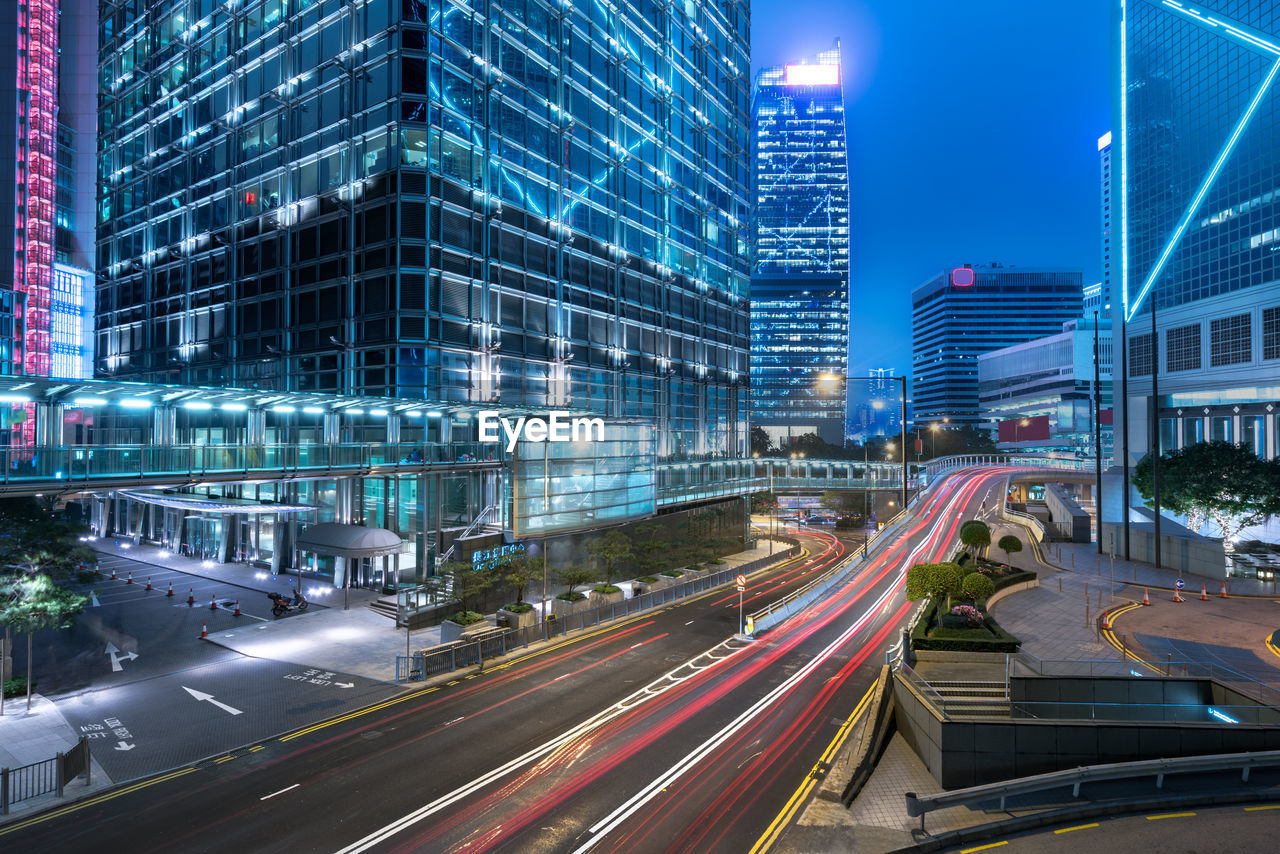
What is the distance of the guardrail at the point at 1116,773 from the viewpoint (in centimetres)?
1622

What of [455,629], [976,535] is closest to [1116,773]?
[976,535]

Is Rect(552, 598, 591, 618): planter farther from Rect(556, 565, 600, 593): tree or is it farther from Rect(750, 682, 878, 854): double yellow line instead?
Rect(750, 682, 878, 854): double yellow line

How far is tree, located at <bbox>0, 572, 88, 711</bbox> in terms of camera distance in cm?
2170

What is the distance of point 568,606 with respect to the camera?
3634 centimetres

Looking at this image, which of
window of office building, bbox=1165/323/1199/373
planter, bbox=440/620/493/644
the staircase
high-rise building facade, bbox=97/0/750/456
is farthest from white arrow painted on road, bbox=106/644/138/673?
window of office building, bbox=1165/323/1199/373

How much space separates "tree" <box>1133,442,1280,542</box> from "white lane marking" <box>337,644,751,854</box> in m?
43.8

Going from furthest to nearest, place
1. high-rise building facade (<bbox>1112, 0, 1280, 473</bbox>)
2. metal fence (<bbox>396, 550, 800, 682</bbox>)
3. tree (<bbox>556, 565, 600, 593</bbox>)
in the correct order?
high-rise building facade (<bbox>1112, 0, 1280, 473</bbox>) → tree (<bbox>556, 565, 600, 593</bbox>) → metal fence (<bbox>396, 550, 800, 682</bbox>)

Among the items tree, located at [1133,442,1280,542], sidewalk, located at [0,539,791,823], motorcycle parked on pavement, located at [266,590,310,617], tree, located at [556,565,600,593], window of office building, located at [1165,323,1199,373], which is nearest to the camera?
sidewalk, located at [0,539,791,823]

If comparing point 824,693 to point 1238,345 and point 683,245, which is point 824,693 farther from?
point 1238,345

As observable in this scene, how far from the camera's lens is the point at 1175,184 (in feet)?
229

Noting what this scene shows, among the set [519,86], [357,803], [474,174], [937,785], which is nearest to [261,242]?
[474,174]

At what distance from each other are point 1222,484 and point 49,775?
6301 centimetres

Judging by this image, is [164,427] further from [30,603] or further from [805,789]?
[805,789]

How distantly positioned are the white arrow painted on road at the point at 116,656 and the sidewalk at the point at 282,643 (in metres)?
3.07
